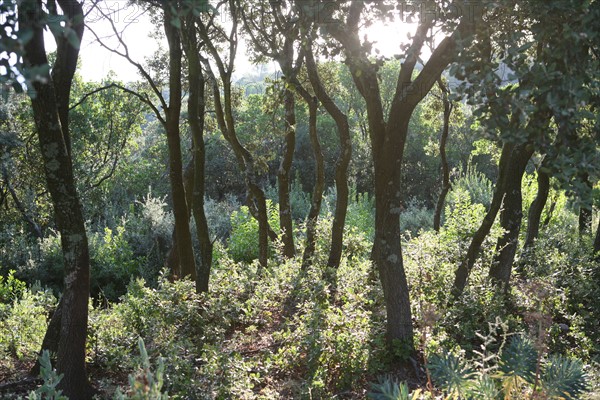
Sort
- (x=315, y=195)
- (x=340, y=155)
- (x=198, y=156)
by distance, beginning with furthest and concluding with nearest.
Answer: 1. (x=315, y=195)
2. (x=340, y=155)
3. (x=198, y=156)

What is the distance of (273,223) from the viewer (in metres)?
14.7

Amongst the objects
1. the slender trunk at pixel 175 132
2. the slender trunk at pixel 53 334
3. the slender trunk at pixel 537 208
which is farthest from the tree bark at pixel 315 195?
the slender trunk at pixel 53 334

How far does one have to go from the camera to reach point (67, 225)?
4766 mm

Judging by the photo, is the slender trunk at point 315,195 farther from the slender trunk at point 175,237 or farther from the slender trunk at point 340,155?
the slender trunk at point 175,237

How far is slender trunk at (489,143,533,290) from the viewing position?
25.4 ft

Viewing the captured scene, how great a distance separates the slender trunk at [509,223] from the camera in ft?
25.4

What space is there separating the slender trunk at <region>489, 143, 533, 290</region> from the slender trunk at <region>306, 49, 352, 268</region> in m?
2.36

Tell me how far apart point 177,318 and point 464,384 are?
394cm

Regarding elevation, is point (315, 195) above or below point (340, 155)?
below

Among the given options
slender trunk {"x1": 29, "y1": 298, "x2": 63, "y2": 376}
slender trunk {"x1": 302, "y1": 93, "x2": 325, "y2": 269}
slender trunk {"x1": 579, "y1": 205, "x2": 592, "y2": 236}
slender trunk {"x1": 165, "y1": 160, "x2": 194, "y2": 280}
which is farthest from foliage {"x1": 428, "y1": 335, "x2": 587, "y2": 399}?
slender trunk {"x1": 579, "y1": 205, "x2": 592, "y2": 236}

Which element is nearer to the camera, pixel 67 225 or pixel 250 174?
pixel 67 225

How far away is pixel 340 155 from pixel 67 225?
517 centimetres

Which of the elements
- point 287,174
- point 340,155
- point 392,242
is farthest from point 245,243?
point 392,242

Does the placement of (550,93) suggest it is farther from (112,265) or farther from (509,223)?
(112,265)
